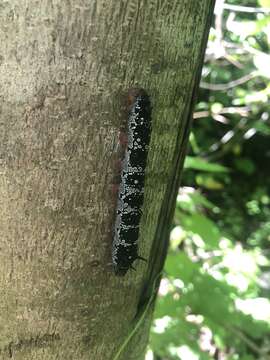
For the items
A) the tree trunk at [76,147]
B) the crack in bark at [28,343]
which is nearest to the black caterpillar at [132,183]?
the tree trunk at [76,147]

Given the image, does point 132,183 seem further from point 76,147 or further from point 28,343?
point 28,343

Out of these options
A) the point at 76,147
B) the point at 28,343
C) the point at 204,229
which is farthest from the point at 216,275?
the point at 76,147

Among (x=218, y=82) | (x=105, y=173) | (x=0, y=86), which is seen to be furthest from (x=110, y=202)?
(x=218, y=82)

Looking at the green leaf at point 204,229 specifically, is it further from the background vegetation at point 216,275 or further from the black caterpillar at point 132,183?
the black caterpillar at point 132,183

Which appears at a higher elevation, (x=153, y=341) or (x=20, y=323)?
(x=20, y=323)

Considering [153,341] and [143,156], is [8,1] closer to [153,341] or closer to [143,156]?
[143,156]

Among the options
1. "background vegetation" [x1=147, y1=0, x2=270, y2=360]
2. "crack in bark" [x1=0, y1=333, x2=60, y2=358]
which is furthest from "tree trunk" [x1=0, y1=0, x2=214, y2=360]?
"background vegetation" [x1=147, y1=0, x2=270, y2=360]
